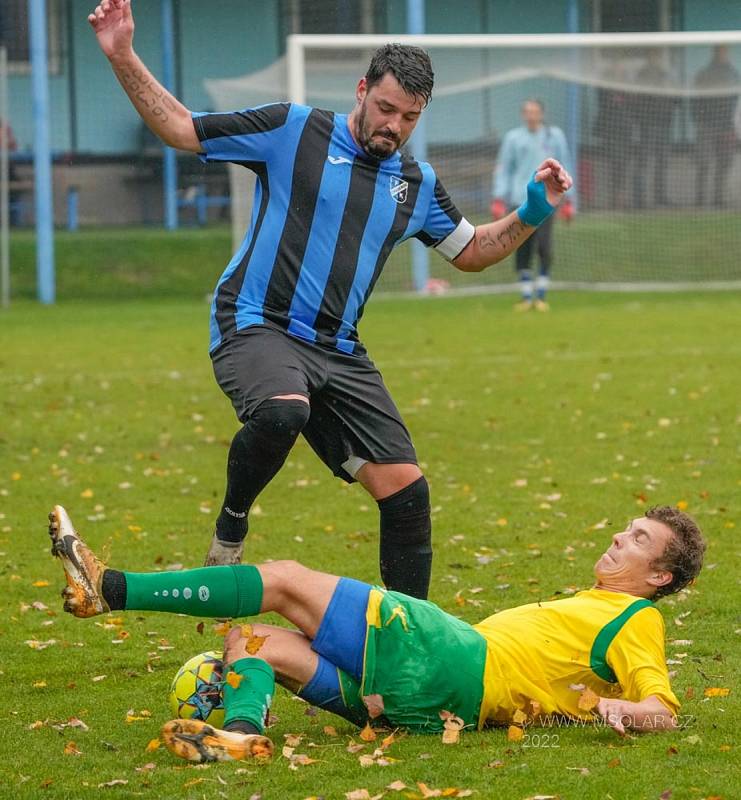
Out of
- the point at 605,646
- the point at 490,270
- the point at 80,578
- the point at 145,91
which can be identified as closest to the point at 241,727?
the point at 80,578

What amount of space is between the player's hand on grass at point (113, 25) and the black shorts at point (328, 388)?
1.14 meters

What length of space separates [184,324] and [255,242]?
13.7 meters

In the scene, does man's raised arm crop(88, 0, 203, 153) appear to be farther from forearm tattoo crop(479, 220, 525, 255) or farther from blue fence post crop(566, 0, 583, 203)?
blue fence post crop(566, 0, 583, 203)

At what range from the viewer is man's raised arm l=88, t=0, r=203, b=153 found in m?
5.40

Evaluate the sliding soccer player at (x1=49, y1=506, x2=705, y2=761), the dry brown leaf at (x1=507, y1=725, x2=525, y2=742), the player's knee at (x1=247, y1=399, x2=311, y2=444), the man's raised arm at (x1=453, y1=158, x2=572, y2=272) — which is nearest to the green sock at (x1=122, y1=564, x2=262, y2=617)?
the sliding soccer player at (x1=49, y1=506, x2=705, y2=761)

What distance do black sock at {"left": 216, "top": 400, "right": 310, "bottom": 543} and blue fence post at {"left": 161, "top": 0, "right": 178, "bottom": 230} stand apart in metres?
21.9

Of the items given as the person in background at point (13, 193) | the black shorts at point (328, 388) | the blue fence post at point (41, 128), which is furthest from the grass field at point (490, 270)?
the black shorts at point (328, 388)

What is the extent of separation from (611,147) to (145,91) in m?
19.3

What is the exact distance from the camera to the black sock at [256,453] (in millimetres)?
5305

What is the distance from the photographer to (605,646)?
187 inches

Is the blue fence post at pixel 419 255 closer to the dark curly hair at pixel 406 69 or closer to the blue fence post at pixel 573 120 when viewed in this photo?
Result: the blue fence post at pixel 573 120

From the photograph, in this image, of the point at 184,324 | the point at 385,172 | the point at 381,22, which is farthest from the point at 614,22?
the point at 385,172

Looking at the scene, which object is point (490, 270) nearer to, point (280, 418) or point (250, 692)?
point (280, 418)

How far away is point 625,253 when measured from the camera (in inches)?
974
